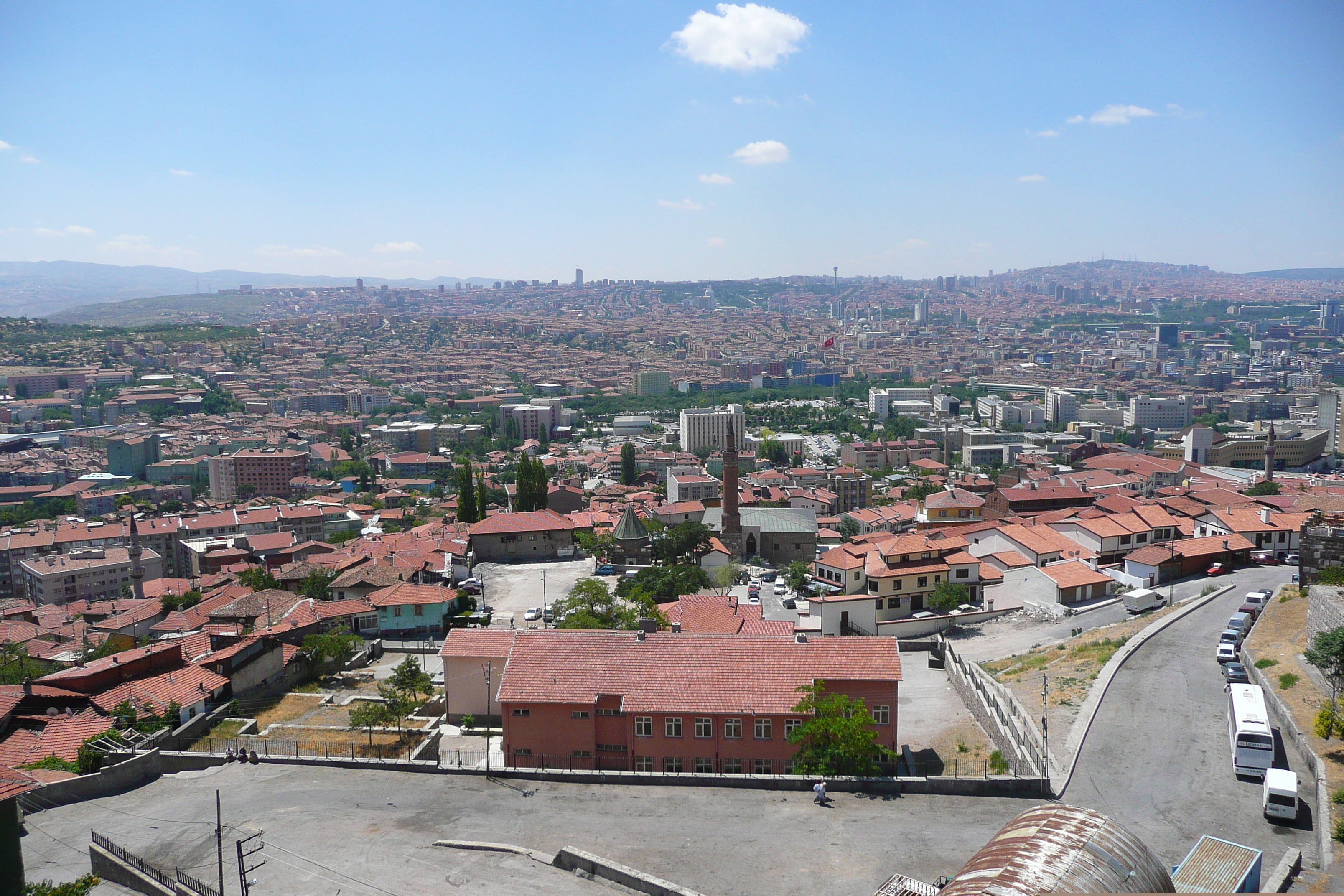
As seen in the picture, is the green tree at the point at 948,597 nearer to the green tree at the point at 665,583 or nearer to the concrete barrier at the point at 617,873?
the green tree at the point at 665,583

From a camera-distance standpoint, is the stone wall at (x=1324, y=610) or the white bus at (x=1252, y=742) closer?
the white bus at (x=1252, y=742)

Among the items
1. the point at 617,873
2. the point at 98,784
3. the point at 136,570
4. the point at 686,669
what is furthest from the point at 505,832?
the point at 136,570

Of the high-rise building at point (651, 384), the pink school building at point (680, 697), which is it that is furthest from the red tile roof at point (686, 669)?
the high-rise building at point (651, 384)

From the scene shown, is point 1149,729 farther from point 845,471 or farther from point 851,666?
point 845,471

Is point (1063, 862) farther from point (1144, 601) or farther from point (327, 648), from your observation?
point (1144, 601)

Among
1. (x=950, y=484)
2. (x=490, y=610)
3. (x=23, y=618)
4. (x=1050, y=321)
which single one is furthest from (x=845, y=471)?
(x=1050, y=321)

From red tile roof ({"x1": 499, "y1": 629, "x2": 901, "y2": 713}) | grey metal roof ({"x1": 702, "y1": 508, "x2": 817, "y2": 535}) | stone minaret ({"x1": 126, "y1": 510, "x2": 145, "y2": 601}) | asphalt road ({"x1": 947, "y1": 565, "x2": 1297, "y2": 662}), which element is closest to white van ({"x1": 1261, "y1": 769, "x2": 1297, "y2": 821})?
red tile roof ({"x1": 499, "y1": 629, "x2": 901, "y2": 713})
